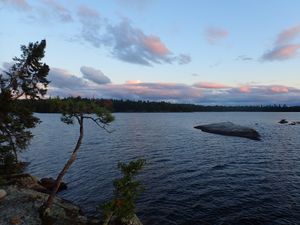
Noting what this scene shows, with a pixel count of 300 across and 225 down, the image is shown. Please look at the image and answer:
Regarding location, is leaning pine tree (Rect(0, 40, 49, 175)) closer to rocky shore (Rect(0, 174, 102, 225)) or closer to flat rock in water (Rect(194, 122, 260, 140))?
rocky shore (Rect(0, 174, 102, 225))

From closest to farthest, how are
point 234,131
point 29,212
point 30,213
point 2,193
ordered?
point 30,213 → point 29,212 → point 2,193 → point 234,131

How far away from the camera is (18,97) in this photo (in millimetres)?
31906

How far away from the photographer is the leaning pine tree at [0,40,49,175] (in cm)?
2906

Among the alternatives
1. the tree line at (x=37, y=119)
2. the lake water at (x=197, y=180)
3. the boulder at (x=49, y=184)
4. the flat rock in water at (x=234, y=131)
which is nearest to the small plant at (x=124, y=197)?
the tree line at (x=37, y=119)

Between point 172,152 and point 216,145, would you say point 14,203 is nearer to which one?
point 172,152

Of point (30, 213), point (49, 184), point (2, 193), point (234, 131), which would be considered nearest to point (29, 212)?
point (30, 213)

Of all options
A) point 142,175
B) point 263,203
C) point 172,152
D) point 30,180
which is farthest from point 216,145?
point 30,180

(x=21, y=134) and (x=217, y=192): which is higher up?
(x=21, y=134)

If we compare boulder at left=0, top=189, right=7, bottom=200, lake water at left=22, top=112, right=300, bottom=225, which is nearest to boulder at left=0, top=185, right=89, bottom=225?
boulder at left=0, top=189, right=7, bottom=200

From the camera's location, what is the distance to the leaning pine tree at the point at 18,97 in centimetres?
2906

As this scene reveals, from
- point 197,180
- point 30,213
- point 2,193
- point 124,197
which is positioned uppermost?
point 124,197

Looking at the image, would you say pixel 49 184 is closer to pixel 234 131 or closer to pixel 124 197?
pixel 124 197

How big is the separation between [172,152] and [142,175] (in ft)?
59.9

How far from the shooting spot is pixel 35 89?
33719 mm
